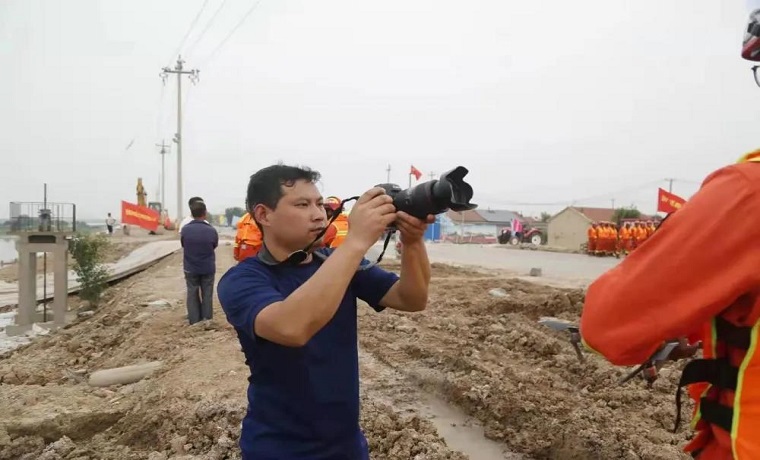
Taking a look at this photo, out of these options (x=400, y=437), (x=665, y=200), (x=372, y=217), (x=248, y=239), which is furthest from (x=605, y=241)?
(x=372, y=217)

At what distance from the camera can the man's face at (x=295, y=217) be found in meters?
1.78

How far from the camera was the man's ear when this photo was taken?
1.81 metres

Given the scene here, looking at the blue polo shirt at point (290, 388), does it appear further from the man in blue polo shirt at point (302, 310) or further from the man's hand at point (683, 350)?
the man's hand at point (683, 350)

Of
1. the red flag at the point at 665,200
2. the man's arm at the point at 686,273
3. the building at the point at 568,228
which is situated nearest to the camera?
the man's arm at the point at 686,273

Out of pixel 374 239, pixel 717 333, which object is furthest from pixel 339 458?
→ pixel 717 333

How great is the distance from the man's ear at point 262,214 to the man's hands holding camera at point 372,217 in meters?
0.40

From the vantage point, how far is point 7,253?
38656 mm

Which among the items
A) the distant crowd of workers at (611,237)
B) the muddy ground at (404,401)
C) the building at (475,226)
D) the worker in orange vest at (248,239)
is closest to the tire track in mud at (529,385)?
the muddy ground at (404,401)

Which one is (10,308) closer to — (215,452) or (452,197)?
(215,452)

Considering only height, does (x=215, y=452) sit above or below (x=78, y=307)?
above

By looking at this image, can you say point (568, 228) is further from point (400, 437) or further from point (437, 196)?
point (437, 196)

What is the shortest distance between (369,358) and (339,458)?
4129 mm

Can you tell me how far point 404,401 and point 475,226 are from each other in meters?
62.1

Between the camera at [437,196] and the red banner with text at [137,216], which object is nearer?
the camera at [437,196]
